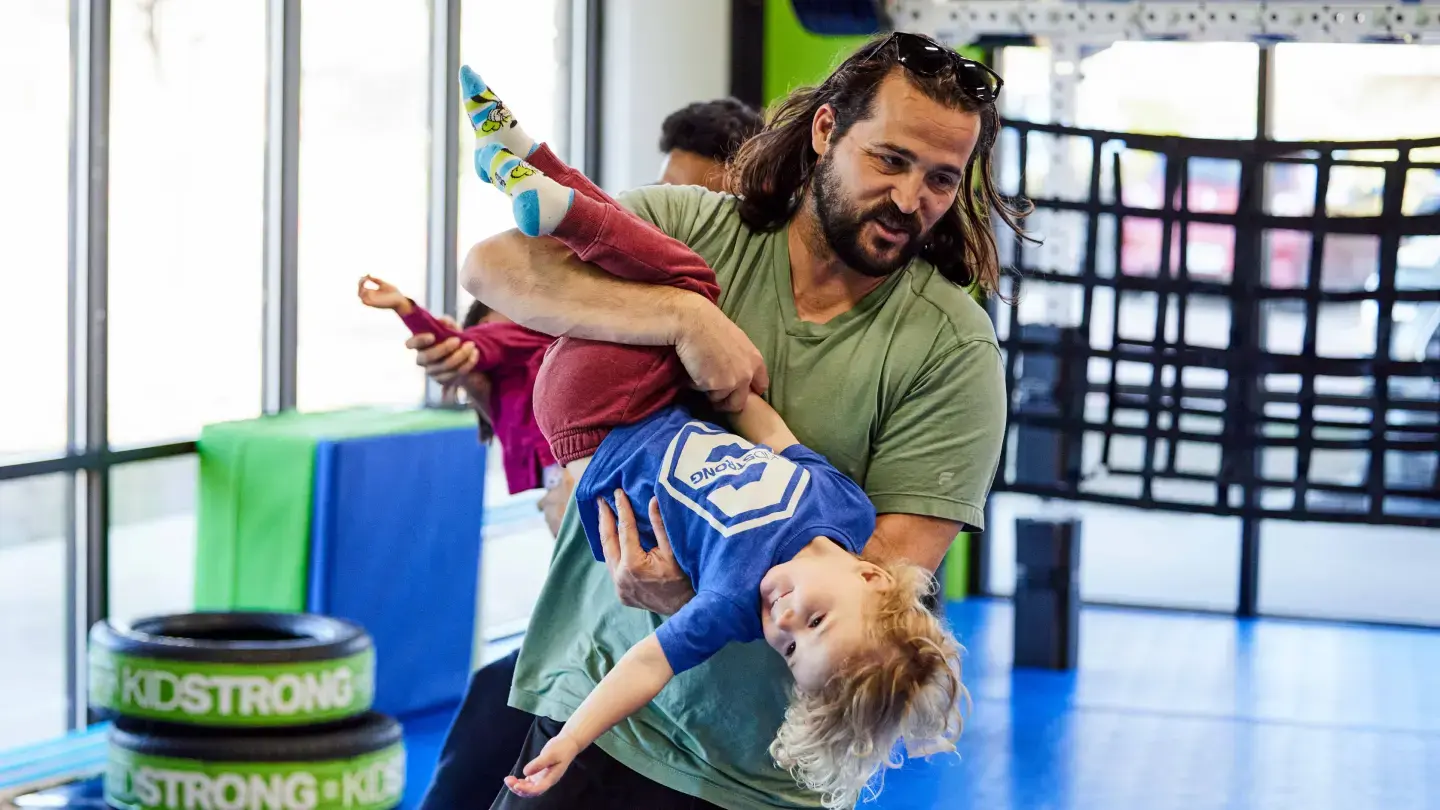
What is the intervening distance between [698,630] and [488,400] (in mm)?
1458

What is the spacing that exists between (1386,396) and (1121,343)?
0.78 meters

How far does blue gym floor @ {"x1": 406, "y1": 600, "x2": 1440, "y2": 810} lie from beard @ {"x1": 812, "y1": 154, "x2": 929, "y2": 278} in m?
2.68

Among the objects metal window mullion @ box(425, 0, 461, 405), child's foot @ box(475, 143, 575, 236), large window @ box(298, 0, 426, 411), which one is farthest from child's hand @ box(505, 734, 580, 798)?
metal window mullion @ box(425, 0, 461, 405)

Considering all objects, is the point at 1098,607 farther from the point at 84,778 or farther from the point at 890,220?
the point at 890,220

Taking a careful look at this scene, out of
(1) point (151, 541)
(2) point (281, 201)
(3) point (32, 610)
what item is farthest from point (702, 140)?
(1) point (151, 541)

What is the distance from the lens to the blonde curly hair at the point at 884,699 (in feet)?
5.99

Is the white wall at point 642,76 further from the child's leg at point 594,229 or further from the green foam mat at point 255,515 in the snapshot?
the child's leg at point 594,229

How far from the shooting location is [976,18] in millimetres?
4969

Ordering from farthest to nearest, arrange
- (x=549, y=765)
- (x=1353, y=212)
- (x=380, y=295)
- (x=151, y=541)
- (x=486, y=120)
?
(x=151, y=541), (x=1353, y=212), (x=380, y=295), (x=486, y=120), (x=549, y=765)

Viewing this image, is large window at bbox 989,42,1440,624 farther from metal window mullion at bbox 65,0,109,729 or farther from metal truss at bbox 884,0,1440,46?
metal window mullion at bbox 65,0,109,729

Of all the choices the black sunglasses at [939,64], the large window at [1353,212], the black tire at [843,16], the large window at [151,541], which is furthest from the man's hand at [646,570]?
the large window at [1353,212]

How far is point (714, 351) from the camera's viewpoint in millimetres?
1862

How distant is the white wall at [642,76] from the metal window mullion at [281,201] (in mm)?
1762

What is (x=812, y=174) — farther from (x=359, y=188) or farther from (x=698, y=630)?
(x=359, y=188)
